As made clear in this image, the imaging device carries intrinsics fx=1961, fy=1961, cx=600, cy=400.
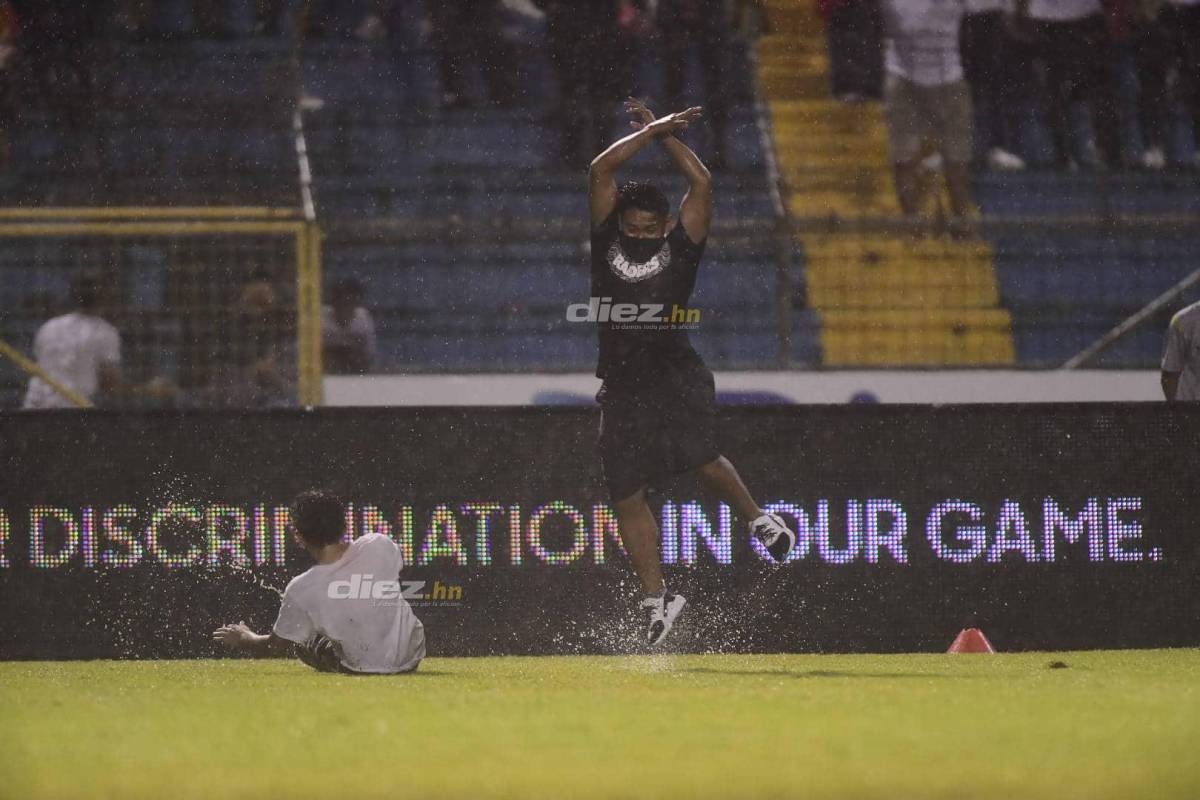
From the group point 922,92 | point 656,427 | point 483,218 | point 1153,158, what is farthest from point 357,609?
point 1153,158

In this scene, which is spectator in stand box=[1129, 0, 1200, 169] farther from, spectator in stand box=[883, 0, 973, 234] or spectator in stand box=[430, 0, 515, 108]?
spectator in stand box=[430, 0, 515, 108]

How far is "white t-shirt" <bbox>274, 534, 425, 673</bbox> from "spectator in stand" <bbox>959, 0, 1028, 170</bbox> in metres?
8.13

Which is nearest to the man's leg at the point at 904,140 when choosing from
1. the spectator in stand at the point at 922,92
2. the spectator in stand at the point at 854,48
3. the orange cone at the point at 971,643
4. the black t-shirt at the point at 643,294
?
the spectator in stand at the point at 922,92

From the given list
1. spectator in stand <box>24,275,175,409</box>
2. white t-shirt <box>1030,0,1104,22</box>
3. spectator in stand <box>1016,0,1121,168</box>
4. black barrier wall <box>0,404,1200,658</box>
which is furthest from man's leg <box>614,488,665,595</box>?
white t-shirt <box>1030,0,1104,22</box>

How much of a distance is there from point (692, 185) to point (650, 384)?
2.82 ft

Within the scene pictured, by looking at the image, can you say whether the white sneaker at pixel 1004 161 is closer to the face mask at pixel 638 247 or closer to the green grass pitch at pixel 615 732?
the face mask at pixel 638 247

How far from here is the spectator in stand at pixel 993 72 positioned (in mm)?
14609

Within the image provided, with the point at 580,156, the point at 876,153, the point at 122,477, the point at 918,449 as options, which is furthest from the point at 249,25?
the point at 918,449

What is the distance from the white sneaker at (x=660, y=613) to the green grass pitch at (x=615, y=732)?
0.46ft

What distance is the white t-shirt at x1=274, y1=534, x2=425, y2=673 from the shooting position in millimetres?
7535

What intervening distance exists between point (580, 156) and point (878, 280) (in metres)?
2.80

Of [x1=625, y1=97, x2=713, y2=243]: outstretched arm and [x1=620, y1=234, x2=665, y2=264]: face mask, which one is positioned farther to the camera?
[x1=620, y1=234, x2=665, y2=264]: face mask

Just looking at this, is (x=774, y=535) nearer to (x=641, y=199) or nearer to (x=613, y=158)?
(x=641, y=199)

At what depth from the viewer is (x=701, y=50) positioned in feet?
49.2
